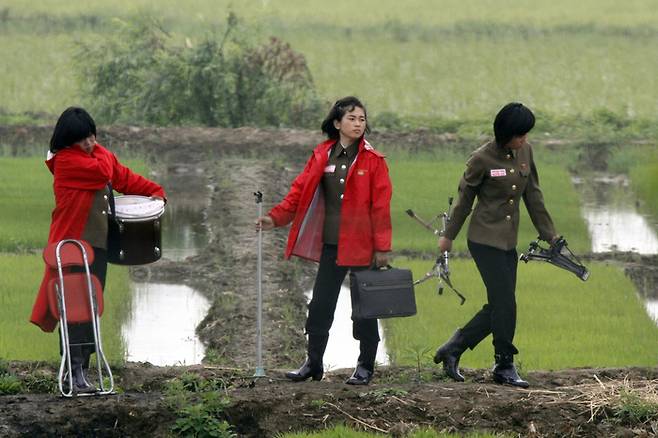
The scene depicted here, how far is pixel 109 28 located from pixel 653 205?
52.6 feet

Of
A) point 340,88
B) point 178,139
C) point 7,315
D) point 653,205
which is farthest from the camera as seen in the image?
point 340,88

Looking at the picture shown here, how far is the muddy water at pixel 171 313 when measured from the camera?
432 inches

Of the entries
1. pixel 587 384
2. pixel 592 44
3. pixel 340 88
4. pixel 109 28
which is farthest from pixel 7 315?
pixel 592 44

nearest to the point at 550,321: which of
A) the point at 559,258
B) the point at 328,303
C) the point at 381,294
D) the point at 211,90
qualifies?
the point at 559,258

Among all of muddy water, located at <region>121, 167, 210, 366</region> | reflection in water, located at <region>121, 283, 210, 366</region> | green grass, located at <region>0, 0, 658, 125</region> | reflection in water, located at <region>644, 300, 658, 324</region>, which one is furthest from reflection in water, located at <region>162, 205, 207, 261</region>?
green grass, located at <region>0, 0, 658, 125</region>

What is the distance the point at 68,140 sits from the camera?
8.29 metres

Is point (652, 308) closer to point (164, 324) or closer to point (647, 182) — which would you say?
point (164, 324)

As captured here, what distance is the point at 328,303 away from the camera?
8.56 metres

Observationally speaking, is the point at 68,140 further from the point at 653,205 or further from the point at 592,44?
the point at 592,44

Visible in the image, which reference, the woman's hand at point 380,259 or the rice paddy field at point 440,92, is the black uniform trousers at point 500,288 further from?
the rice paddy field at point 440,92

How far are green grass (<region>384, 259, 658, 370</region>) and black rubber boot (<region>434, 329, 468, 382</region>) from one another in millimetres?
545

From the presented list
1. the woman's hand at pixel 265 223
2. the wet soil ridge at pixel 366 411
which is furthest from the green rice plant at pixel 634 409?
the woman's hand at pixel 265 223

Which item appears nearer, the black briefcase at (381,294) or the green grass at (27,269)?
the black briefcase at (381,294)

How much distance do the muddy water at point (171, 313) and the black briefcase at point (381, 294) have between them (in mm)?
1797
